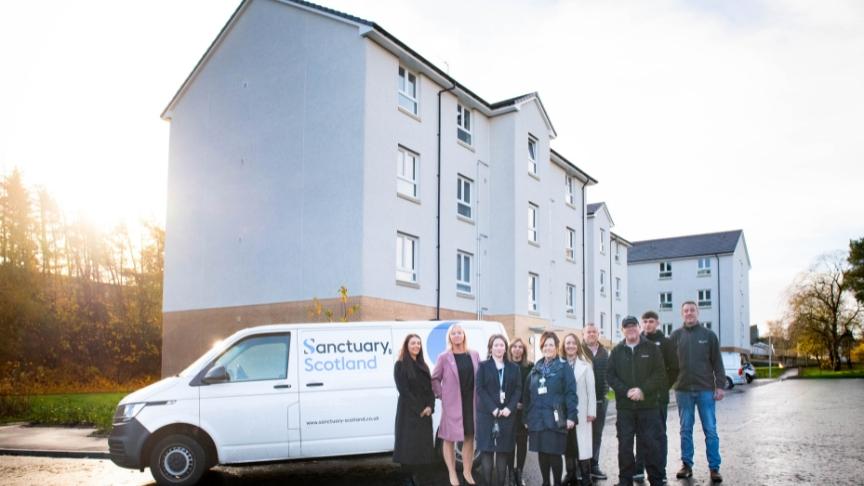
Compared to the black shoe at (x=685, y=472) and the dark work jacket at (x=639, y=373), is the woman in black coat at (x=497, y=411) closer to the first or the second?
the dark work jacket at (x=639, y=373)

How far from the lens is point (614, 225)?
44.1 metres

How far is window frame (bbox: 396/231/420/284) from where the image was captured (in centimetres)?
2209

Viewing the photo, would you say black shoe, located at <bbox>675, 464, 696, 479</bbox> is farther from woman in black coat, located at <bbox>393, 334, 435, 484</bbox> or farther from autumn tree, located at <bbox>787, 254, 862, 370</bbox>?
autumn tree, located at <bbox>787, 254, 862, 370</bbox>

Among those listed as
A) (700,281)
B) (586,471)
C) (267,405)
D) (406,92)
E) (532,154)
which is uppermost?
(406,92)

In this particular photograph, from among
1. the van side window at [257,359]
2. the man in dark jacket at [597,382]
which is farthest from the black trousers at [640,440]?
the van side window at [257,359]

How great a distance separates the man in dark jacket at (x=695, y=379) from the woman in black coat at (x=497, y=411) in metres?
2.54

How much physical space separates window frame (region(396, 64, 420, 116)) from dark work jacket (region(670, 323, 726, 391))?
1484 centimetres

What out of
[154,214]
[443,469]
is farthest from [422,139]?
[154,214]

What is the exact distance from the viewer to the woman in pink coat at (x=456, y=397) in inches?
327

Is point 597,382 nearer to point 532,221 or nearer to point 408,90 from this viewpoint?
point 408,90

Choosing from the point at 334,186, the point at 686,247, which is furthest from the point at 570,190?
the point at 686,247

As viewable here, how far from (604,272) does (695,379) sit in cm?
3413

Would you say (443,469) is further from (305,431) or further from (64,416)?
(64,416)

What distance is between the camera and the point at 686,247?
65.6 m
